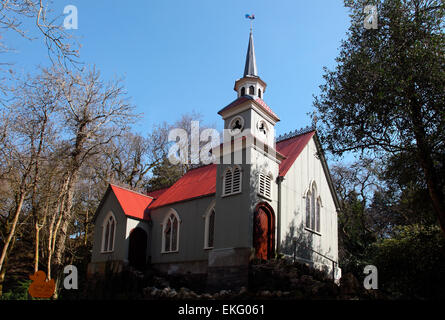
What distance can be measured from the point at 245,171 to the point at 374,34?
803 centimetres

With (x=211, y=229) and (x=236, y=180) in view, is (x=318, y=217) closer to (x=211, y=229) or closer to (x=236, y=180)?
(x=211, y=229)

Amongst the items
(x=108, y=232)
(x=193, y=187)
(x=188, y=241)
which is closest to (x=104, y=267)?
(x=108, y=232)

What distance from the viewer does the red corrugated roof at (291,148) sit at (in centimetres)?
1993

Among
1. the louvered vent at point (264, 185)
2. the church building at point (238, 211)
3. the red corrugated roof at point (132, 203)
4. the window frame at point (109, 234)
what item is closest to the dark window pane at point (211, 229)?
the church building at point (238, 211)

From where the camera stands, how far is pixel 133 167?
3750 cm

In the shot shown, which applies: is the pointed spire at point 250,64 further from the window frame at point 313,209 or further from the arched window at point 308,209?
the arched window at point 308,209

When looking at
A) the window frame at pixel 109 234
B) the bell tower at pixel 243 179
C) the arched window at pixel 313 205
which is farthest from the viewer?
the window frame at pixel 109 234

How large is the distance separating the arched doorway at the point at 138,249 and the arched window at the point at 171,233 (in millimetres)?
1621

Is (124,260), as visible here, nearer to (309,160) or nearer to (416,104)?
(309,160)

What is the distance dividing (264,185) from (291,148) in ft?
15.1

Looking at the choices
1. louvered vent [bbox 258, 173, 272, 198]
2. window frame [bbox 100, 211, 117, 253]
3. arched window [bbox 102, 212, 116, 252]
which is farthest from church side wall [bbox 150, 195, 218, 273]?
louvered vent [bbox 258, 173, 272, 198]

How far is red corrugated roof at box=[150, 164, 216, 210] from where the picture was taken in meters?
21.7

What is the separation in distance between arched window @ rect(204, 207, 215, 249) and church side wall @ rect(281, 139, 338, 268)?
12.5 feet

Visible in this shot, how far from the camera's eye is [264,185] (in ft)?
59.6
